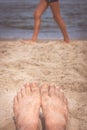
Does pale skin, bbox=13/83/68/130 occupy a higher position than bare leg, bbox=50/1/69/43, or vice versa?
pale skin, bbox=13/83/68/130

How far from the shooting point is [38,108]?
2.25 m

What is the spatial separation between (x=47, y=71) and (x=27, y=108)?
40.2 inches

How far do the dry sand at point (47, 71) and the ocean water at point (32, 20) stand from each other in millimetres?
534

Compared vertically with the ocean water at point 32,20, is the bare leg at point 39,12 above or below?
above

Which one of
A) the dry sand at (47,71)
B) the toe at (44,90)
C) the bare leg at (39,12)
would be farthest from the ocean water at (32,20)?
the toe at (44,90)

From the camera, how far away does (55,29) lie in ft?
16.3

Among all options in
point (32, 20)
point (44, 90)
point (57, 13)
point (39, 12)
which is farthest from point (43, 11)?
point (44, 90)

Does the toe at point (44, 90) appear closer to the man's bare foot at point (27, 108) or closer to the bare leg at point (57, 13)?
the man's bare foot at point (27, 108)

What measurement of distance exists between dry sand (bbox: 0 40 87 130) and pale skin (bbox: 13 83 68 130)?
141mm

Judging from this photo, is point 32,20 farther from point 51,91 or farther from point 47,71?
point 51,91

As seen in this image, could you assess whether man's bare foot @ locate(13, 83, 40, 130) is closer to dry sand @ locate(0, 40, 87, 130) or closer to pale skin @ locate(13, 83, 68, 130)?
pale skin @ locate(13, 83, 68, 130)

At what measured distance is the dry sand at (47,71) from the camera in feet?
8.05

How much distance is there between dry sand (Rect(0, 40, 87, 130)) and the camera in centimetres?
245

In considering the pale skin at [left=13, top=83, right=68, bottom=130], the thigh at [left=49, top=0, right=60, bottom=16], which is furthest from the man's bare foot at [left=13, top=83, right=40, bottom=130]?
the thigh at [left=49, top=0, right=60, bottom=16]
